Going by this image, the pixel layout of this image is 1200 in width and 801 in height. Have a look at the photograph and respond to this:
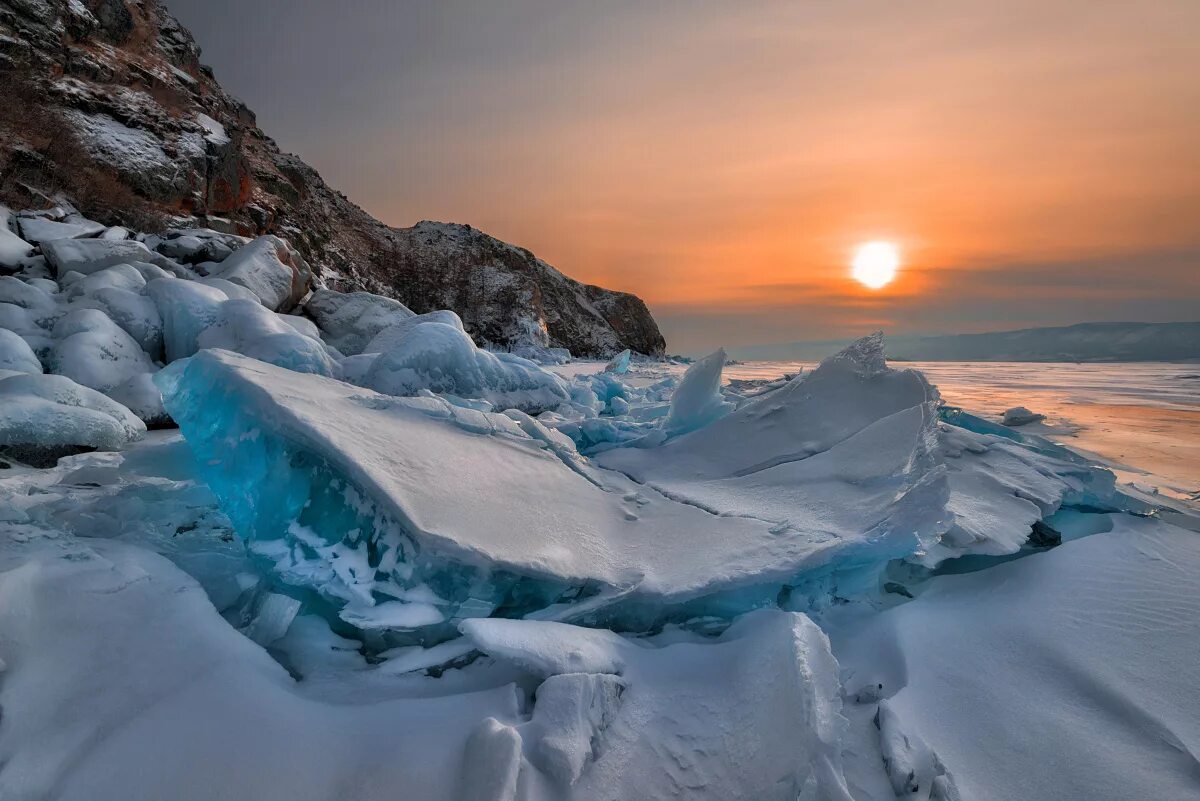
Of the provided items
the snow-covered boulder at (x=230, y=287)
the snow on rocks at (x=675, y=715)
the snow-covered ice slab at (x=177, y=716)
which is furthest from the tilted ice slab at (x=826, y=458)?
the snow-covered boulder at (x=230, y=287)

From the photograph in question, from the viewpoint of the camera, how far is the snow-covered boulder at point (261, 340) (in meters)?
4.84

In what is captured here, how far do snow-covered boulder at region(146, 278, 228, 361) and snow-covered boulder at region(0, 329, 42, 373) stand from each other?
1137mm

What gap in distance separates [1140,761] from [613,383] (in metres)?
7.33

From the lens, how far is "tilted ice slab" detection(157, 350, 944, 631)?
167 centimetres

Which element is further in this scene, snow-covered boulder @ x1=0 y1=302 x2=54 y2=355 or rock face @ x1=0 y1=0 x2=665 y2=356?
rock face @ x1=0 y1=0 x2=665 y2=356

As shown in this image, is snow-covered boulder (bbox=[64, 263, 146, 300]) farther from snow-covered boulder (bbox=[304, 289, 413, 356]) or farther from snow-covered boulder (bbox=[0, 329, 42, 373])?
snow-covered boulder (bbox=[304, 289, 413, 356])

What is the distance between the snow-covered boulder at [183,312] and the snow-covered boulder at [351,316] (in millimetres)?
2465

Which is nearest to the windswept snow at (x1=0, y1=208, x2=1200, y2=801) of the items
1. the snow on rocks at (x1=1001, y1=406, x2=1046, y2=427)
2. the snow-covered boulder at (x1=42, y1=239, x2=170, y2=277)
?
the snow on rocks at (x1=1001, y1=406, x2=1046, y2=427)

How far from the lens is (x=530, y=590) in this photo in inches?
68.7

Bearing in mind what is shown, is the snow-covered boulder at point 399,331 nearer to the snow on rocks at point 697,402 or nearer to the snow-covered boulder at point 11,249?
the snow on rocks at point 697,402

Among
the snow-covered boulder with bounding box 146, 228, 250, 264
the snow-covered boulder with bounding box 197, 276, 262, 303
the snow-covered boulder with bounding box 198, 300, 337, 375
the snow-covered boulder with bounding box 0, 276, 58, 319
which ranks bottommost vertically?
the snow-covered boulder with bounding box 198, 300, 337, 375

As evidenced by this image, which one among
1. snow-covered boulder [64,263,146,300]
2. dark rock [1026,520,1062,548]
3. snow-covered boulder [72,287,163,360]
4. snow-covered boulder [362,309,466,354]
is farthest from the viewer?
snow-covered boulder [362,309,466,354]

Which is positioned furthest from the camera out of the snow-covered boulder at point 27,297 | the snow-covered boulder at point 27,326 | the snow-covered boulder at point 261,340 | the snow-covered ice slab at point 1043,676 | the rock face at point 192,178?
the rock face at point 192,178

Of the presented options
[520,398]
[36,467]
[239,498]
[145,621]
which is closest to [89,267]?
[36,467]
